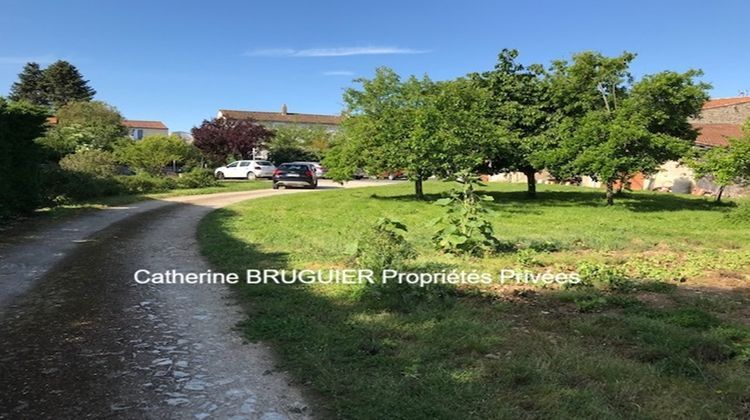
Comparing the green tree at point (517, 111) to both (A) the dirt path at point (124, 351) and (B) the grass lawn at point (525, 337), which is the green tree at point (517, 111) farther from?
(A) the dirt path at point (124, 351)

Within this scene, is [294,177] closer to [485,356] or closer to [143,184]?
[143,184]

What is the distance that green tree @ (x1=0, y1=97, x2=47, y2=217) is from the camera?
35.8ft

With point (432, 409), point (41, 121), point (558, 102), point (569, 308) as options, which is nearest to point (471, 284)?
point (569, 308)

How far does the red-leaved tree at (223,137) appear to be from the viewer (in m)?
41.8

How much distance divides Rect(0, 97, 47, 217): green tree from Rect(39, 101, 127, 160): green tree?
7.15 m

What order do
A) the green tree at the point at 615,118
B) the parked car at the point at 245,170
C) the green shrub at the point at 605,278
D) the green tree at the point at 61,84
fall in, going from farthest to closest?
the green tree at the point at 61,84 → the parked car at the point at 245,170 → the green tree at the point at 615,118 → the green shrub at the point at 605,278

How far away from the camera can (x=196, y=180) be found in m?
26.3

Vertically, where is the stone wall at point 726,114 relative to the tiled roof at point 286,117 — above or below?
below

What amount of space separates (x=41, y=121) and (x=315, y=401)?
1227 cm

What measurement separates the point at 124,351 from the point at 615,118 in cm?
1685

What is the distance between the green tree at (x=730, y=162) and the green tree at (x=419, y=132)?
630 cm

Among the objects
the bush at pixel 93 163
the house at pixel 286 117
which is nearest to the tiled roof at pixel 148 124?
the house at pixel 286 117

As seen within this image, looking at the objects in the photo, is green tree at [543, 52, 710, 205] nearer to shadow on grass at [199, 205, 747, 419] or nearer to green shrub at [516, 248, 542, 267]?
green shrub at [516, 248, 542, 267]

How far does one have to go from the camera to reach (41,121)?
1262cm
